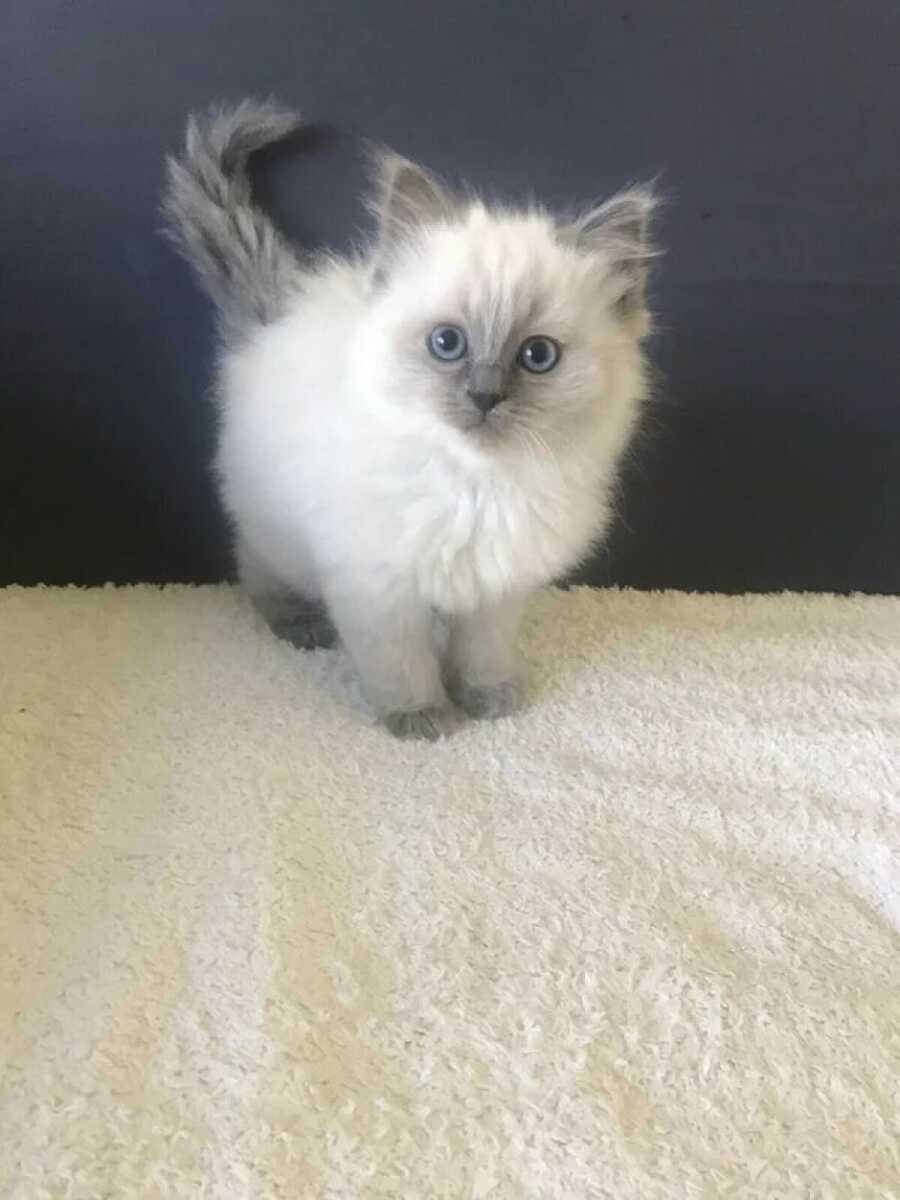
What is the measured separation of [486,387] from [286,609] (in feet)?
1.62

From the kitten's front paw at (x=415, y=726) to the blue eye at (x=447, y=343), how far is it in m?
0.41

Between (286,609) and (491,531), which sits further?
(286,609)

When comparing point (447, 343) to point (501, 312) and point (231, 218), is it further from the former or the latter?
point (231, 218)

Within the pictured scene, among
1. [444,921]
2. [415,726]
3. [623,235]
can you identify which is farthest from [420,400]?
[444,921]

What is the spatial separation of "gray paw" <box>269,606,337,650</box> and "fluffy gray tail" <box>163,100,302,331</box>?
0.36m

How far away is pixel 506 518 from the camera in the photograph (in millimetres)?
1218

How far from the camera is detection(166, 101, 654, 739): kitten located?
1130 millimetres

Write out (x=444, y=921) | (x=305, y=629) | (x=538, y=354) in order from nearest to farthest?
(x=444, y=921) < (x=538, y=354) < (x=305, y=629)

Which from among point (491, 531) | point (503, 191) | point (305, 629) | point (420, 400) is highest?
point (503, 191)

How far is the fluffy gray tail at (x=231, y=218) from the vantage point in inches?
50.9

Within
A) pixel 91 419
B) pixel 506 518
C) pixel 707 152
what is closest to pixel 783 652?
pixel 506 518

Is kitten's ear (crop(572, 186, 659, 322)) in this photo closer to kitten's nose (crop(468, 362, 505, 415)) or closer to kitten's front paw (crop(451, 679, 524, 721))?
kitten's nose (crop(468, 362, 505, 415))

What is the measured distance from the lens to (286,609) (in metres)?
1.47

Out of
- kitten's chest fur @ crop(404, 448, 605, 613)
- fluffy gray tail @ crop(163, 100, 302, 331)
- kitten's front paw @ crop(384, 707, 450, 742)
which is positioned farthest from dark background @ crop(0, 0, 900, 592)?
kitten's front paw @ crop(384, 707, 450, 742)
